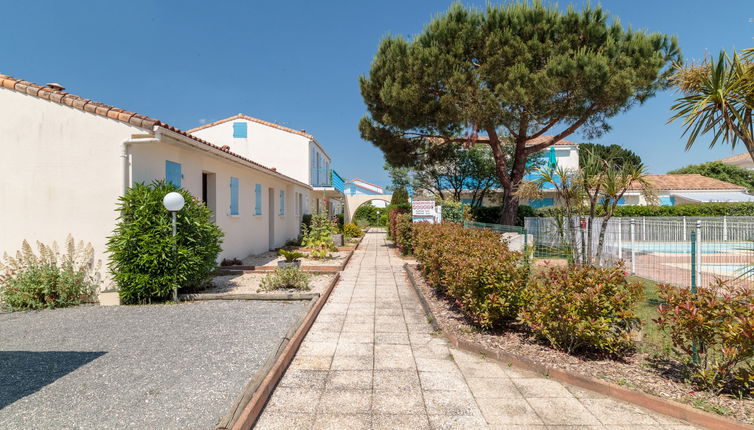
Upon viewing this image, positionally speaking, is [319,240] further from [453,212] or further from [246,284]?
[453,212]

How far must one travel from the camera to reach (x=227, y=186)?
1035 centimetres

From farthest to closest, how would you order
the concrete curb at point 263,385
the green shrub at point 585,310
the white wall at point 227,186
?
the white wall at point 227,186 → the green shrub at point 585,310 → the concrete curb at point 263,385

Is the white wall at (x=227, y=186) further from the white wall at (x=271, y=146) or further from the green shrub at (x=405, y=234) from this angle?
the green shrub at (x=405, y=234)

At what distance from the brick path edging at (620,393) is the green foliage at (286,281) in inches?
157

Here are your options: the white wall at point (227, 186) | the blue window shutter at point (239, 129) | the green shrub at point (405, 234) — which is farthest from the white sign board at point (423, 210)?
the blue window shutter at point (239, 129)

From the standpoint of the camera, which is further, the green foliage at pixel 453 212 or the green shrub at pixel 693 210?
the green shrub at pixel 693 210

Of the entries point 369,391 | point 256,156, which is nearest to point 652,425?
point 369,391

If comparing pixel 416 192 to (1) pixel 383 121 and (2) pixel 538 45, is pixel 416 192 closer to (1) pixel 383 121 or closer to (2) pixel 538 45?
(1) pixel 383 121

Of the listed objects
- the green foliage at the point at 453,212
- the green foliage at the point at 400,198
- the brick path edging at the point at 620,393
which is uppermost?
the green foliage at the point at 400,198

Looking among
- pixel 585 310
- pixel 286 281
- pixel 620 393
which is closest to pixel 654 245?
pixel 585 310

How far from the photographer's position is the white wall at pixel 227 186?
7.19 meters

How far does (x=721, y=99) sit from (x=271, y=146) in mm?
18581

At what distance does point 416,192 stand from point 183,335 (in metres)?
24.1

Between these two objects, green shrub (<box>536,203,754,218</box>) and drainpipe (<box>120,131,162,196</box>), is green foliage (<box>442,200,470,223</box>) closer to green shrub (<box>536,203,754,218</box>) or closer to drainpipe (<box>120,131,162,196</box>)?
green shrub (<box>536,203,754,218</box>)
